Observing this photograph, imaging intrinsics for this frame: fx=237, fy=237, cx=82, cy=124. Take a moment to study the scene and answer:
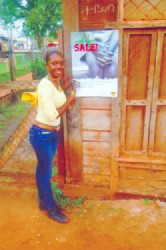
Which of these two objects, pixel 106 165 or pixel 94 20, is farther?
pixel 106 165

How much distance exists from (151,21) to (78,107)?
1412 millimetres

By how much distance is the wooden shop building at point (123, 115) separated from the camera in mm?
2881

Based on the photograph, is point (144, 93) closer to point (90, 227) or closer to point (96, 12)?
point (96, 12)

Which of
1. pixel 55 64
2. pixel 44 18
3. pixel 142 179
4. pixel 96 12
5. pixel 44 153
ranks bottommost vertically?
pixel 142 179

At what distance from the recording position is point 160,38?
286cm

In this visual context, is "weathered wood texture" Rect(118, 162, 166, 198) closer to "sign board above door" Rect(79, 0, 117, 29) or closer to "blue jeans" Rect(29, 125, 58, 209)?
"blue jeans" Rect(29, 125, 58, 209)

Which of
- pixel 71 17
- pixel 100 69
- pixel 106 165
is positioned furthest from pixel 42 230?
pixel 71 17

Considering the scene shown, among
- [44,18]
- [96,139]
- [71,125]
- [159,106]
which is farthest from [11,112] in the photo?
[44,18]

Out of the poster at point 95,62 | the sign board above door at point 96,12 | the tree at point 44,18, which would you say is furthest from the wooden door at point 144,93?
the tree at point 44,18

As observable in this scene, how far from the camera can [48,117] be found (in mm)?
2789

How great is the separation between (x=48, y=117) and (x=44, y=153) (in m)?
0.52

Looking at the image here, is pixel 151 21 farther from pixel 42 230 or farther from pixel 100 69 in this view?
pixel 42 230

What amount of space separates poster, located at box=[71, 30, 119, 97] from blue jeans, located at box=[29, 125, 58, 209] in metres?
0.74

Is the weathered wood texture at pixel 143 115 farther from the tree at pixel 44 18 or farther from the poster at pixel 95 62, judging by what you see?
the tree at pixel 44 18
